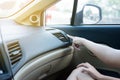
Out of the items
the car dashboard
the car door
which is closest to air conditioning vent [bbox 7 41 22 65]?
the car dashboard

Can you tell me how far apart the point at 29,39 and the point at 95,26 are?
1.06m

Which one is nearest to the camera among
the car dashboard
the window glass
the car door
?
the car dashboard

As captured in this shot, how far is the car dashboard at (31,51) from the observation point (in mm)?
1560

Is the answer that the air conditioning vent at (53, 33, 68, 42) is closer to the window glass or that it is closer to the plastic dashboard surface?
the plastic dashboard surface

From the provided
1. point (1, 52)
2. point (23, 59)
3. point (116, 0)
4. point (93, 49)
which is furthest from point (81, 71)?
point (116, 0)

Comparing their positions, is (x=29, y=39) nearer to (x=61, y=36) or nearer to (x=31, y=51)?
(x=31, y=51)

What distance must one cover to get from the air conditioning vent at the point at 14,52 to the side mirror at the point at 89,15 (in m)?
1.26

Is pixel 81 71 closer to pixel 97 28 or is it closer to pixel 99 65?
pixel 99 65

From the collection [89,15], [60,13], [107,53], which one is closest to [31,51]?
[107,53]

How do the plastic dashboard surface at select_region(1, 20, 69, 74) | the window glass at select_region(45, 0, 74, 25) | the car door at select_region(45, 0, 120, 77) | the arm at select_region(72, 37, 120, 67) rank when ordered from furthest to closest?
1. the window glass at select_region(45, 0, 74, 25)
2. the car door at select_region(45, 0, 120, 77)
3. the arm at select_region(72, 37, 120, 67)
4. the plastic dashboard surface at select_region(1, 20, 69, 74)

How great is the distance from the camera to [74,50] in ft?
8.71

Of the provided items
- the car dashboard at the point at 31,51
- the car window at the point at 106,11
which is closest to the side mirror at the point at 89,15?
the car window at the point at 106,11

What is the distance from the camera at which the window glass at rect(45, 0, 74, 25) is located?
2.88 metres

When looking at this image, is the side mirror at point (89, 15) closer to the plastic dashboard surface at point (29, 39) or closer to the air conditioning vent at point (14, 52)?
the plastic dashboard surface at point (29, 39)
